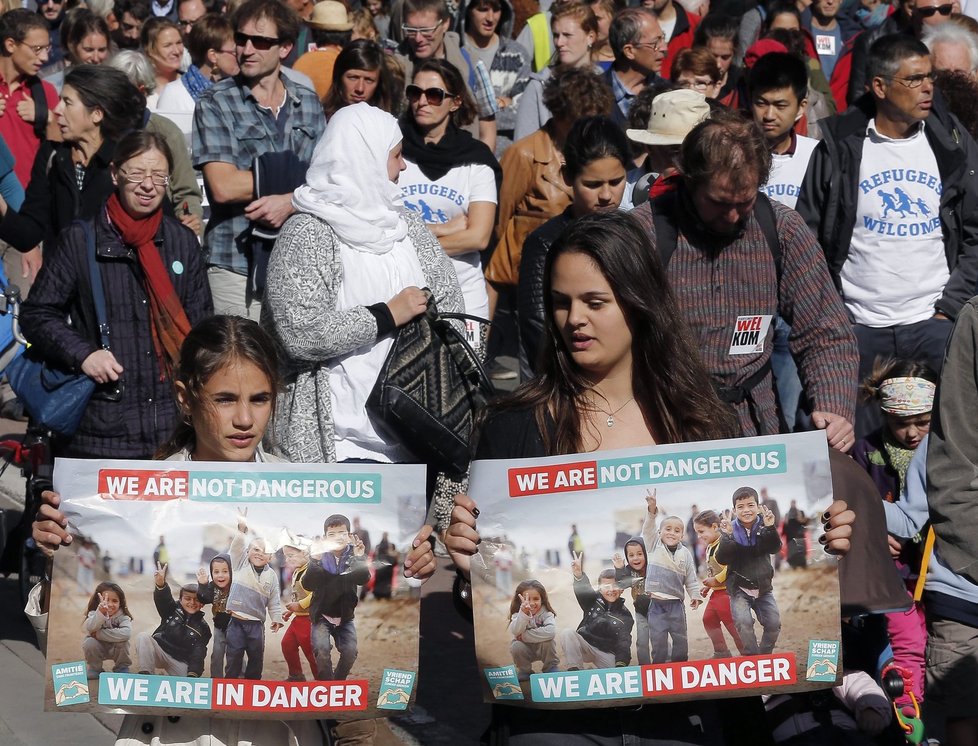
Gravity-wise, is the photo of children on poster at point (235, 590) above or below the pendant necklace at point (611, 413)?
below

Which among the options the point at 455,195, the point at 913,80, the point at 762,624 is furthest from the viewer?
the point at 455,195

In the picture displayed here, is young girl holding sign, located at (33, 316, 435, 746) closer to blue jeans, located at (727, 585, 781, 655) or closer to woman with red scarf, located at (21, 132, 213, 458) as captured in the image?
Answer: blue jeans, located at (727, 585, 781, 655)

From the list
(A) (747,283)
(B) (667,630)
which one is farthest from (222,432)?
(A) (747,283)

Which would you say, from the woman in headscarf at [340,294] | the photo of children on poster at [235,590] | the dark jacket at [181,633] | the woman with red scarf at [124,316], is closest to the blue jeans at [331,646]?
the photo of children on poster at [235,590]

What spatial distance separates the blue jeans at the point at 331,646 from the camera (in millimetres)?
3160

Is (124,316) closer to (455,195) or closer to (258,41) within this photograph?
(258,41)

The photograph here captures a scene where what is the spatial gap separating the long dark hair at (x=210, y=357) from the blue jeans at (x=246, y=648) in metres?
0.59

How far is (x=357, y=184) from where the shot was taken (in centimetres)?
532

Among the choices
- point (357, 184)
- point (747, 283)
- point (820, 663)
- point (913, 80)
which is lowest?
point (820, 663)

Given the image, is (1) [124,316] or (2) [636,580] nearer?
(2) [636,580]

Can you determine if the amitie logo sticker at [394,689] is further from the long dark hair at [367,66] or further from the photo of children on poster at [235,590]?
the long dark hair at [367,66]

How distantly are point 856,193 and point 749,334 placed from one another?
2.27m

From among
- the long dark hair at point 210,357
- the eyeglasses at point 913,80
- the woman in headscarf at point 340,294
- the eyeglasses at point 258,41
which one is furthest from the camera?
the eyeglasses at point 258,41

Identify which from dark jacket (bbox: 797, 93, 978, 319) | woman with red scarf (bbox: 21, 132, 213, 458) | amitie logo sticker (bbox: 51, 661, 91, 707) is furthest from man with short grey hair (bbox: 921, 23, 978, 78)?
amitie logo sticker (bbox: 51, 661, 91, 707)
